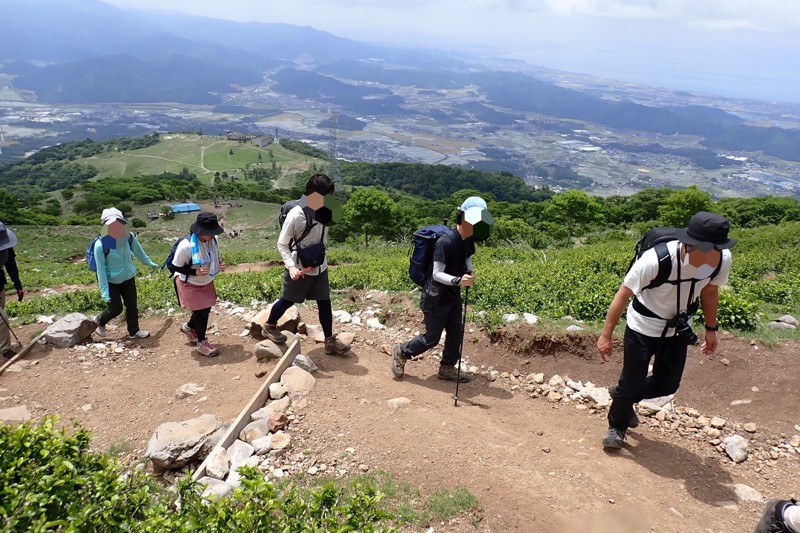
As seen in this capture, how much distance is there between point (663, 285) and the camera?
3988 millimetres

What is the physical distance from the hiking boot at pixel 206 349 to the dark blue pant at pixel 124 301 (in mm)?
1318

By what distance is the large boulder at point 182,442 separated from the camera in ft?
14.8

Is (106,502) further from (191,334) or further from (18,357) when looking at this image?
(18,357)

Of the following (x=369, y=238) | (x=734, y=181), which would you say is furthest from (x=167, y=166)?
(x=734, y=181)

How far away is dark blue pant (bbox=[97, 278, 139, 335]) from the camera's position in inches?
276

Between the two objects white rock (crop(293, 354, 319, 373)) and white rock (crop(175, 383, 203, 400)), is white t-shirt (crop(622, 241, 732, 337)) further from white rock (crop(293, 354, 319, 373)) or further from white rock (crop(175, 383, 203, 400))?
white rock (crop(175, 383, 203, 400))

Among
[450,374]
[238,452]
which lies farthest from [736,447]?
[238,452]

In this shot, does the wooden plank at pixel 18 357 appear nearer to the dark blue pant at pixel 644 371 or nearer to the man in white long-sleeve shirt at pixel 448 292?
the man in white long-sleeve shirt at pixel 448 292

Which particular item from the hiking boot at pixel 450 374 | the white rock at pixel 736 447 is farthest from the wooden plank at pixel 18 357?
the white rock at pixel 736 447

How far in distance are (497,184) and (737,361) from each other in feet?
306

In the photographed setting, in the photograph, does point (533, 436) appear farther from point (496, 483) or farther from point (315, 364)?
point (315, 364)

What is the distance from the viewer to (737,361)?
6.29 meters

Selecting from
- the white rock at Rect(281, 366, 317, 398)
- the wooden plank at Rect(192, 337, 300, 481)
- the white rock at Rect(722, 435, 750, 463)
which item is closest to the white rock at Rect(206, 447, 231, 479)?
the wooden plank at Rect(192, 337, 300, 481)

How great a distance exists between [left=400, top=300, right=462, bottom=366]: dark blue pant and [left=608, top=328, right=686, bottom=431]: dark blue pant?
1.93 meters
